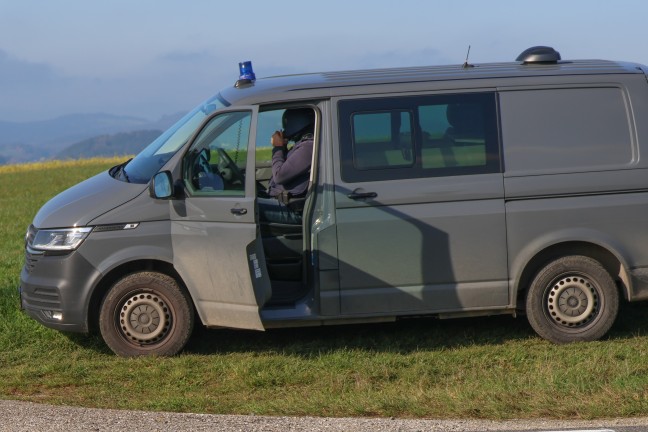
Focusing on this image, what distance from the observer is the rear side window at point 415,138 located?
8.34 m

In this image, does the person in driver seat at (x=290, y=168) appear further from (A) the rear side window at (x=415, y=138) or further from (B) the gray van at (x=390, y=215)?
(A) the rear side window at (x=415, y=138)

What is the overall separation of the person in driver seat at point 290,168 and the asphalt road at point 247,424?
2.59m

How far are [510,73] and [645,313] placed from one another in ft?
9.14

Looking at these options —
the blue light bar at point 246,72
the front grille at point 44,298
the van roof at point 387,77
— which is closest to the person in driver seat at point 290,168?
the van roof at point 387,77

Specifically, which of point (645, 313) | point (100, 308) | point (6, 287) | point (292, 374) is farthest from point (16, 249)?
point (645, 313)

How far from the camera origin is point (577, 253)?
8.62 m

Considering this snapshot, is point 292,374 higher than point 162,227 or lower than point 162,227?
lower

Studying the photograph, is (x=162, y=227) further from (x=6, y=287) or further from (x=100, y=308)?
(x=6, y=287)

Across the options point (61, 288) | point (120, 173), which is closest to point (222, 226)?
point (120, 173)

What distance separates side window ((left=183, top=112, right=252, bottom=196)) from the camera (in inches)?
327

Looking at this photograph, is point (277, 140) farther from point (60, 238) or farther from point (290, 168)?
point (60, 238)

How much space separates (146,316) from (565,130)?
12.2 feet

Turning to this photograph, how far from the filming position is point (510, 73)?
8.64 m

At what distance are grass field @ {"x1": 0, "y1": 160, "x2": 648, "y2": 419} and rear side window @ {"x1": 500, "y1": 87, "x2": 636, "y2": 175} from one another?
151 cm
